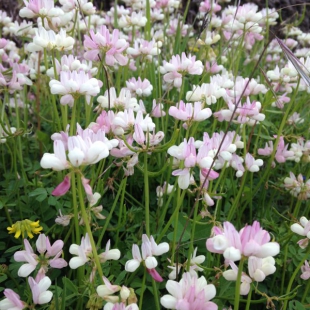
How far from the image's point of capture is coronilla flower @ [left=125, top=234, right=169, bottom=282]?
78 centimetres

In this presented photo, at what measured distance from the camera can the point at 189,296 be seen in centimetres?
70

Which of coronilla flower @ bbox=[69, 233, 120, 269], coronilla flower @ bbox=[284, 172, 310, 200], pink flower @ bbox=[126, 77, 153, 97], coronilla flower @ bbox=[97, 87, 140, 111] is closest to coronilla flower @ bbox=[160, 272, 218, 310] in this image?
coronilla flower @ bbox=[69, 233, 120, 269]

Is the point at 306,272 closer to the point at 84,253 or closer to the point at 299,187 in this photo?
the point at 299,187

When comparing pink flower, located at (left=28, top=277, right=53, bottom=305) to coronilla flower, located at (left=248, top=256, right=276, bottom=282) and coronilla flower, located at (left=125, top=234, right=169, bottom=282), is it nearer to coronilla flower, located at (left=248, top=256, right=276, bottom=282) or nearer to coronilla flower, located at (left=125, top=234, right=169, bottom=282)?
coronilla flower, located at (left=125, top=234, right=169, bottom=282)

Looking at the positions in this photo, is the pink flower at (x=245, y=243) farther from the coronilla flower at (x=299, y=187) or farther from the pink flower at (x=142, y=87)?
the pink flower at (x=142, y=87)

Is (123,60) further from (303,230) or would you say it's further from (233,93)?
(303,230)

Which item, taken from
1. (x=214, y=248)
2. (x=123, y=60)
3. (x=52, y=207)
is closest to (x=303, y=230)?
(x=214, y=248)

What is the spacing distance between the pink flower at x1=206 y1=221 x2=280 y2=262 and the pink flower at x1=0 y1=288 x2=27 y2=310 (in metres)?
0.35

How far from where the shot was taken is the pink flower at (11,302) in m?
0.77

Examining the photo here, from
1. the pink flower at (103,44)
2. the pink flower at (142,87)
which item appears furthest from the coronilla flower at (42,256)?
the pink flower at (142,87)

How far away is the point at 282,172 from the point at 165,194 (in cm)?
66

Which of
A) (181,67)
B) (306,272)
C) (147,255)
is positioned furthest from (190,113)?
(306,272)

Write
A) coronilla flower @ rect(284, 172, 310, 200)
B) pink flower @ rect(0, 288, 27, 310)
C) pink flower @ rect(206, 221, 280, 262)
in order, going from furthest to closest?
1. coronilla flower @ rect(284, 172, 310, 200)
2. pink flower @ rect(0, 288, 27, 310)
3. pink flower @ rect(206, 221, 280, 262)

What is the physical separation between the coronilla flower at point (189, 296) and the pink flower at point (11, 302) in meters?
0.25
